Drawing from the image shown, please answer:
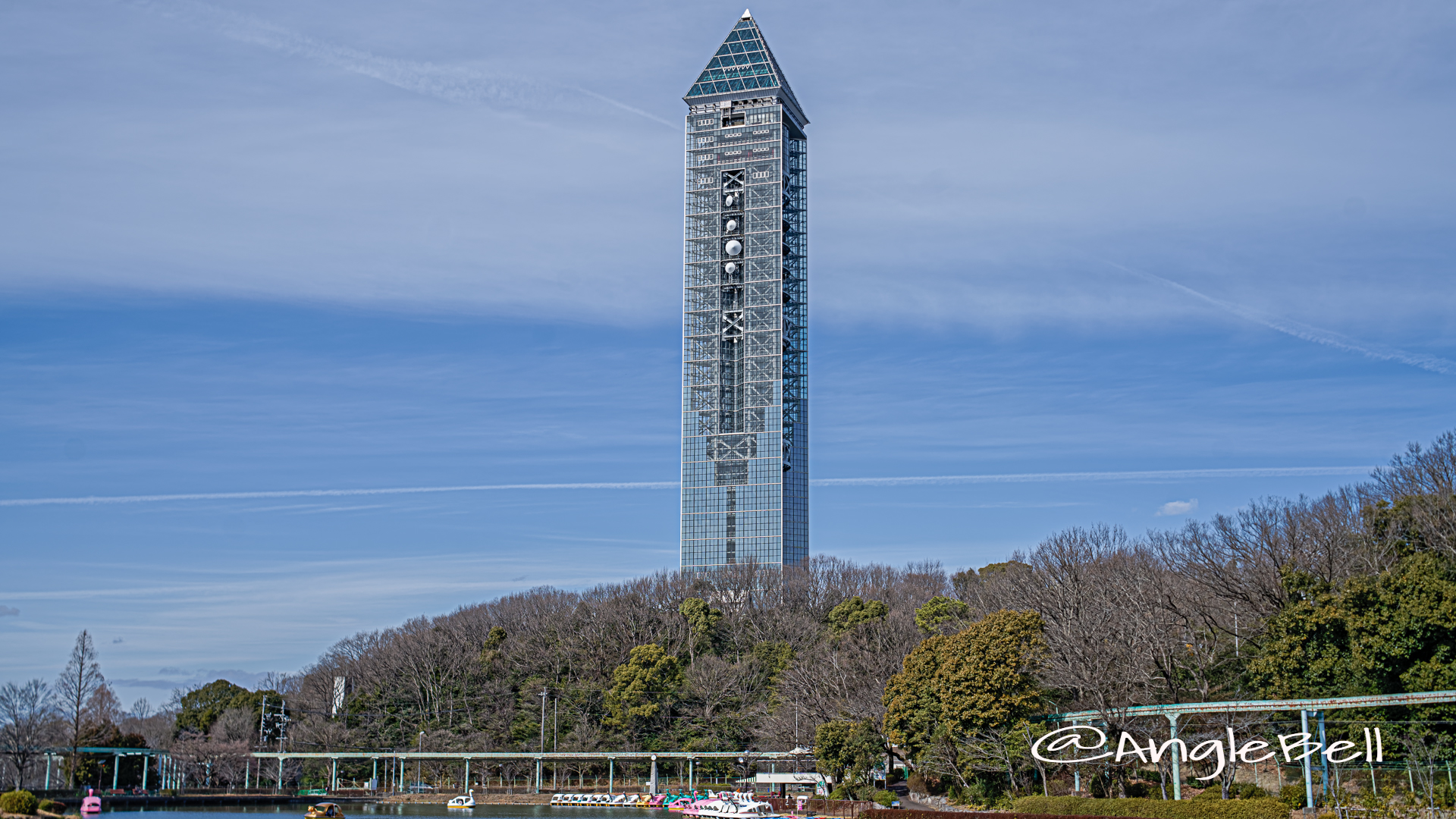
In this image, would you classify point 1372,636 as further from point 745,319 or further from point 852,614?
point 745,319

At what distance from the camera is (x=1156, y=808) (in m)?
44.7

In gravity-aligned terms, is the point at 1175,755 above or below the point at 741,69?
below

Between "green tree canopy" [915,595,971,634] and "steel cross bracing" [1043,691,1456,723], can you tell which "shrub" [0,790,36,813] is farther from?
"green tree canopy" [915,595,971,634]

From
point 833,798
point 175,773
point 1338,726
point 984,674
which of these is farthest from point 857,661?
point 175,773

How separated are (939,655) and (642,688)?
36391mm

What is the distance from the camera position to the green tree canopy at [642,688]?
294 ft

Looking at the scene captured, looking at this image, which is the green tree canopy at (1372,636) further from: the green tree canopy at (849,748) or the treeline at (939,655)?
the green tree canopy at (849,748)

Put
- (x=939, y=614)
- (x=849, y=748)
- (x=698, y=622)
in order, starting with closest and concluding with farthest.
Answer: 1. (x=849, y=748)
2. (x=939, y=614)
3. (x=698, y=622)

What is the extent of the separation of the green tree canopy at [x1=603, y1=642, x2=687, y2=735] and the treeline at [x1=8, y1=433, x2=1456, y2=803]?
17 centimetres

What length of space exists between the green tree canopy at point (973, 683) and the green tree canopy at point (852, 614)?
27.4 metres

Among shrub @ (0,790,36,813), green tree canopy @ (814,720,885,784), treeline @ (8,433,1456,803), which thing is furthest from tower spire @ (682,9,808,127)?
shrub @ (0,790,36,813)

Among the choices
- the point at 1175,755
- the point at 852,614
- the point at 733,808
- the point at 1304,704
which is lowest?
the point at 733,808

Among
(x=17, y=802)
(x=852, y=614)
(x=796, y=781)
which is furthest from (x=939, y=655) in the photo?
(x=17, y=802)

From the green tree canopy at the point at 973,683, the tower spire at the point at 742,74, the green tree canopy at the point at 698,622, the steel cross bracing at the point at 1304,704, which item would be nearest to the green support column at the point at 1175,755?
the steel cross bracing at the point at 1304,704
